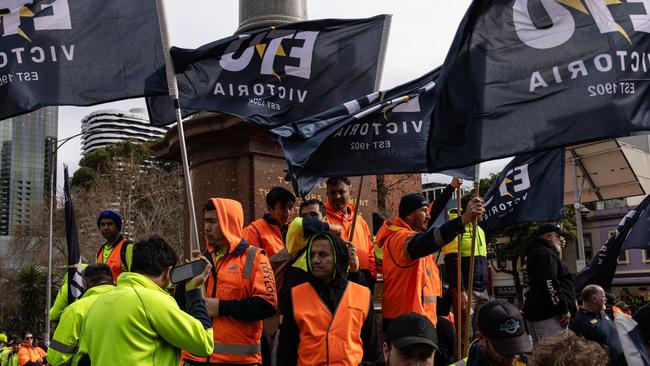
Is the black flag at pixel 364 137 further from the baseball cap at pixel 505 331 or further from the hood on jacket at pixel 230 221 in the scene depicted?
the baseball cap at pixel 505 331

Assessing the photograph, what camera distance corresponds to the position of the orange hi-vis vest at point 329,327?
4.84 meters

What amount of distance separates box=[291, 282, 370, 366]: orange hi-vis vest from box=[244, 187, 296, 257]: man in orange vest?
1498 mm

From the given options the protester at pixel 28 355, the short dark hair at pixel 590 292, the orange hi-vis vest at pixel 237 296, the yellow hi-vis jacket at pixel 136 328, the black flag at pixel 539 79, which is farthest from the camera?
the protester at pixel 28 355

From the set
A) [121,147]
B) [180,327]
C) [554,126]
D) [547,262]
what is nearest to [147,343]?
[180,327]

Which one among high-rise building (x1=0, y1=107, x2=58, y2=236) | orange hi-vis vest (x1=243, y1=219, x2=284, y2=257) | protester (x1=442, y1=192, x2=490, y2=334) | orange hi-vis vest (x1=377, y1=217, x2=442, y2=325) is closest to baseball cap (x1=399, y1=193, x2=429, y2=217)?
orange hi-vis vest (x1=377, y1=217, x2=442, y2=325)

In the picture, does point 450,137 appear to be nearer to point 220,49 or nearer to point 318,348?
point 318,348

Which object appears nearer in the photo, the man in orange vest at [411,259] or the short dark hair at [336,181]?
the man in orange vest at [411,259]

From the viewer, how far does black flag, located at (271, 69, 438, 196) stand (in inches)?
242

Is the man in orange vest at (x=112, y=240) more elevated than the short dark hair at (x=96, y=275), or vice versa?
the man in orange vest at (x=112, y=240)

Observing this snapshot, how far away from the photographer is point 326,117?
20.8 ft

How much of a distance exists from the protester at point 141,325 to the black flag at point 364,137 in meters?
2.09

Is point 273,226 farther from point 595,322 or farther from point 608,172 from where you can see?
point 608,172

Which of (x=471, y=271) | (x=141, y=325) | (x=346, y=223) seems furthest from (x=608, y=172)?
(x=141, y=325)

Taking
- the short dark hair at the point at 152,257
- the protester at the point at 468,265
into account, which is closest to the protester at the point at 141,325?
the short dark hair at the point at 152,257
